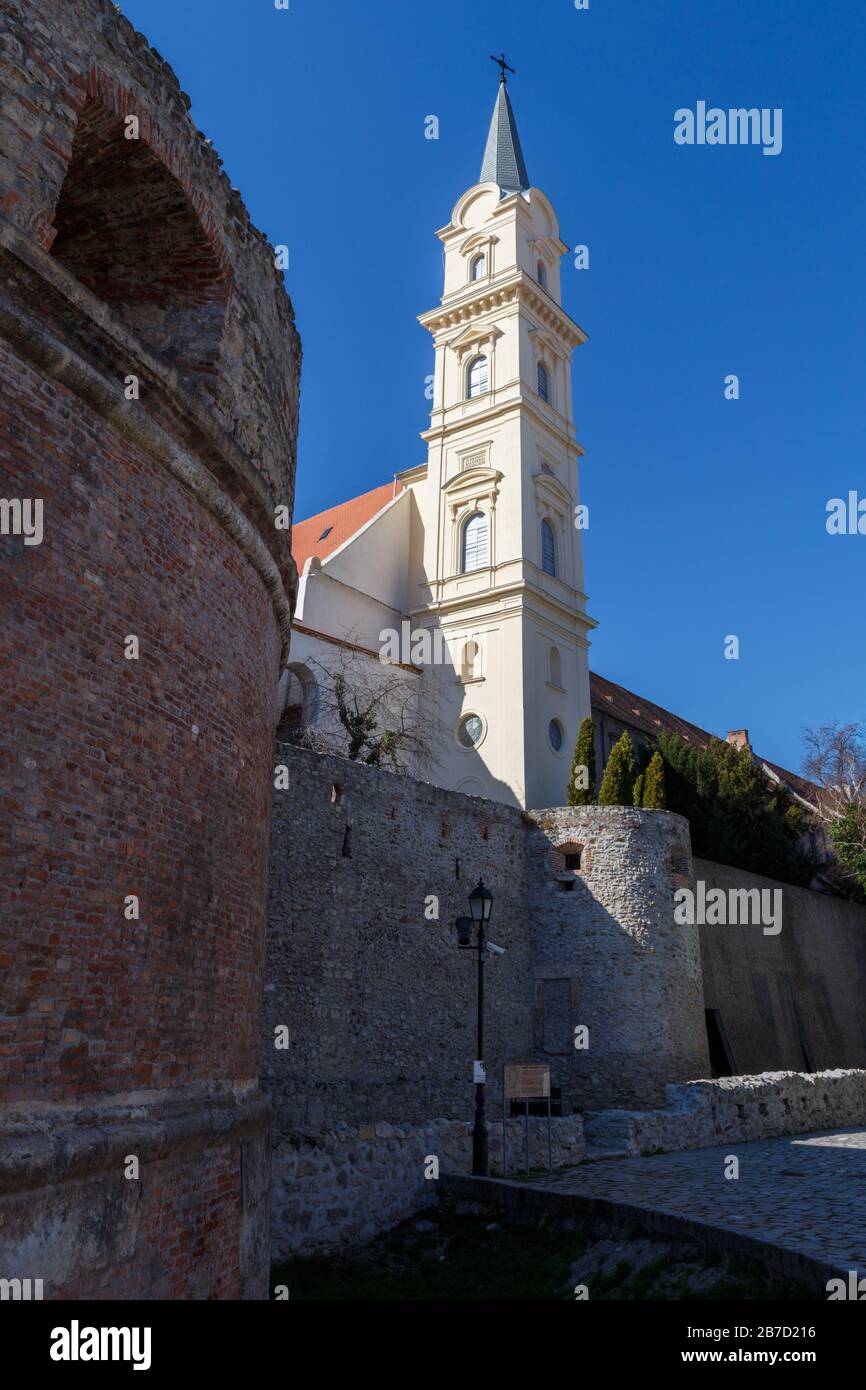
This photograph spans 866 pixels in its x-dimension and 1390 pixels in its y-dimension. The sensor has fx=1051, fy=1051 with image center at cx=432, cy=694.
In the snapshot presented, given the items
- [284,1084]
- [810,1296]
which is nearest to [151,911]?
[810,1296]

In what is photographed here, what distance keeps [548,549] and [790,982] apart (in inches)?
586

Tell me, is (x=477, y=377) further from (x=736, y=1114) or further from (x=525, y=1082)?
(x=525, y=1082)

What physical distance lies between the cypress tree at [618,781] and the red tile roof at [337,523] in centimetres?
1168

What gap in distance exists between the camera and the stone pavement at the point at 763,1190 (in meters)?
8.68

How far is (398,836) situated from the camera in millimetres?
18266

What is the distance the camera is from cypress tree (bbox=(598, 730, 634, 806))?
28.7 m

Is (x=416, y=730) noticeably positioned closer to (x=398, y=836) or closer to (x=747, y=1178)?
(x=398, y=836)

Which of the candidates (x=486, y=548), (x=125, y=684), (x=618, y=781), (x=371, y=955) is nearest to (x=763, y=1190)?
(x=371, y=955)

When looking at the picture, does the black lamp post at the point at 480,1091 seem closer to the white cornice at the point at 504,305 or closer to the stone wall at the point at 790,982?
the stone wall at the point at 790,982

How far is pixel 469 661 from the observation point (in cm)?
3216

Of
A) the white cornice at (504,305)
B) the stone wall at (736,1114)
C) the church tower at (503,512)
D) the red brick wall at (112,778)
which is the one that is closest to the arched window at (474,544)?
the church tower at (503,512)

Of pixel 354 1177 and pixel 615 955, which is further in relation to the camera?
pixel 615 955

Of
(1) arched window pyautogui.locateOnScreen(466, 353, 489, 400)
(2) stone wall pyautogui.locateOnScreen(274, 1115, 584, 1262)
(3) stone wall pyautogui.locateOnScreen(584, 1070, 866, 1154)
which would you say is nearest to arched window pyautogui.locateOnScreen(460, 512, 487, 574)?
(1) arched window pyautogui.locateOnScreen(466, 353, 489, 400)

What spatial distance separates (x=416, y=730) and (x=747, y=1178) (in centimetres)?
1915
